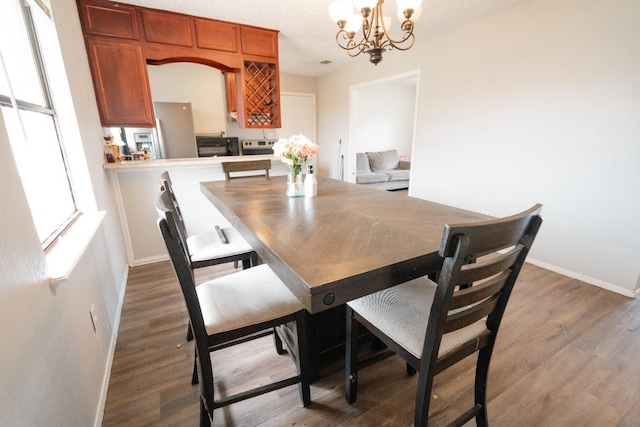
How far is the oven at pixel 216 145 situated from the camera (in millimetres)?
5008

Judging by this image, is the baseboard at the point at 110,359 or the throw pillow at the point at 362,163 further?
the throw pillow at the point at 362,163

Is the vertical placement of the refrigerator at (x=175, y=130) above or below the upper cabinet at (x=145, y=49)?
below

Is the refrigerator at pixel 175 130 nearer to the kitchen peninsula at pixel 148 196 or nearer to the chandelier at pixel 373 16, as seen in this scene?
the kitchen peninsula at pixel 148 196

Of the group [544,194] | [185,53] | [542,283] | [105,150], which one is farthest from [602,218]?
[105,150]

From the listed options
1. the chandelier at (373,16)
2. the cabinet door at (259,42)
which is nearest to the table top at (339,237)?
the chandelier at (373,16)

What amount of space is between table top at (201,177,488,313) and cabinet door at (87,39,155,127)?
5.27 ft

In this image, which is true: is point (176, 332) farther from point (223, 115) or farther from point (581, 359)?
point (223, 115)

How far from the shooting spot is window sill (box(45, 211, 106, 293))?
3.23 feet

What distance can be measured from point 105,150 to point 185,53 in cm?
131

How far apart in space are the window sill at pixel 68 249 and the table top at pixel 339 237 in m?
0.65

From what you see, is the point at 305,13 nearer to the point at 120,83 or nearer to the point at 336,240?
the point at 120,83

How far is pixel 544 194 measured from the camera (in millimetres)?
2629

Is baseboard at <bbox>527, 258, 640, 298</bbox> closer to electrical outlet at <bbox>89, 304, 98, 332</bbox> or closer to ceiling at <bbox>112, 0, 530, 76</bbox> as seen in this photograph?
ceiling at <bbox>112, 0, 530, 76</bbox>

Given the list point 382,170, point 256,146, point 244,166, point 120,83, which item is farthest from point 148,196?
point 382,170
